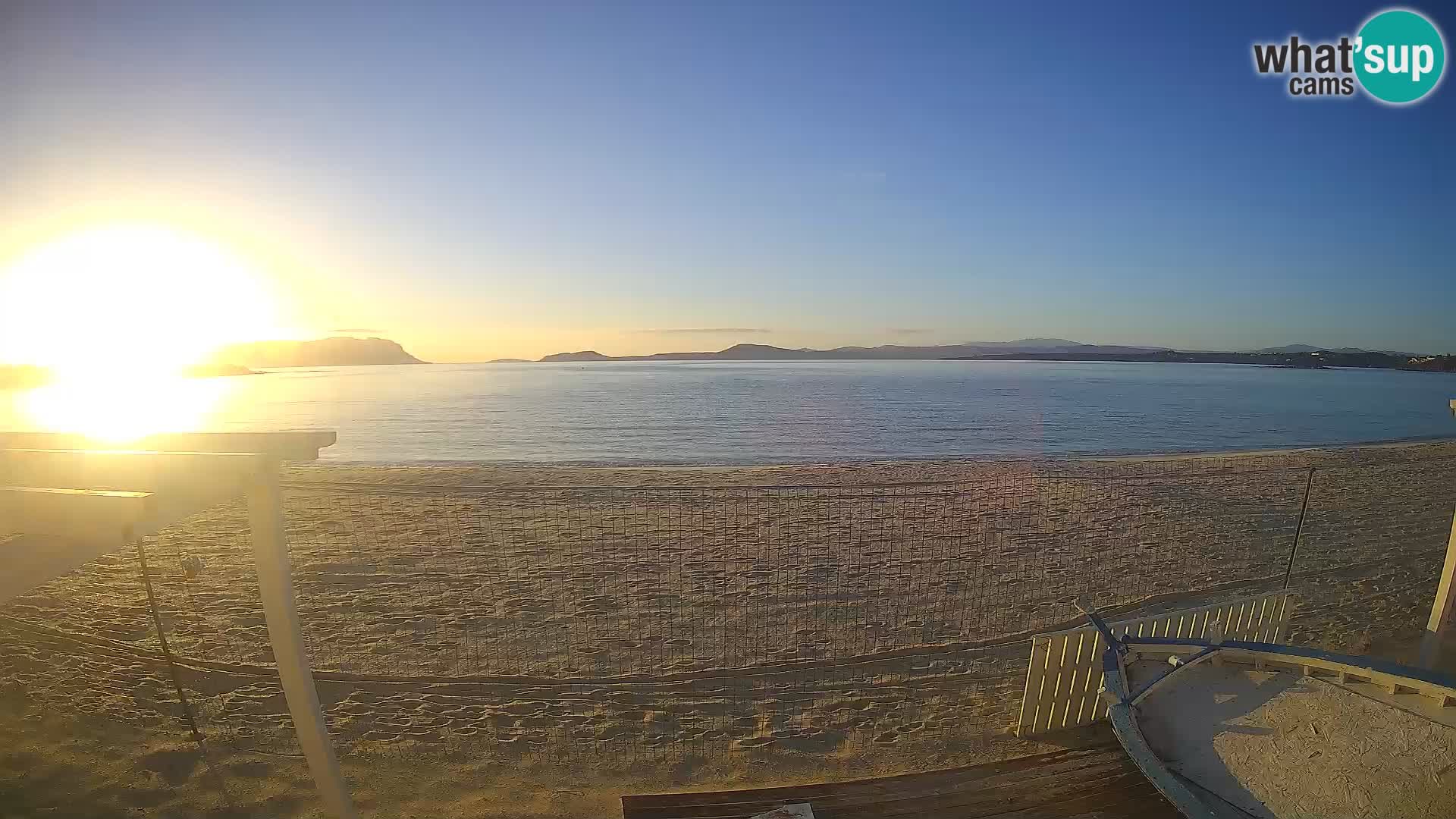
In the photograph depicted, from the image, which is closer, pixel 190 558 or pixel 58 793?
pixel 58 793

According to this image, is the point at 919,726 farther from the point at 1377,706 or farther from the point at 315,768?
the point at 315,768

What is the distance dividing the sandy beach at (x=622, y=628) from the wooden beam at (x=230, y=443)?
9.06 ft

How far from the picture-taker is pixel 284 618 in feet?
9.66

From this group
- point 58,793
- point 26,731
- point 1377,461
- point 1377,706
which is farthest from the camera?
point 1377,461

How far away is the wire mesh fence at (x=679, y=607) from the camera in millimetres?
5945

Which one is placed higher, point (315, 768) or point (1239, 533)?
point (315, 768)

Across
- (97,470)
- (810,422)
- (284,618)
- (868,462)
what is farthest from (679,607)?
(810,422)

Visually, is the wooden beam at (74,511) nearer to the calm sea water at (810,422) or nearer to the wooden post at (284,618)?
the wooden post at (284,618)

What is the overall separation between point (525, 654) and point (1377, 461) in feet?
82.4

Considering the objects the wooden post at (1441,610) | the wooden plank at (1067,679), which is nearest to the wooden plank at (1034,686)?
the wooden plank at (1067,679)

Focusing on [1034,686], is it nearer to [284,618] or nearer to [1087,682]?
[1087,682]

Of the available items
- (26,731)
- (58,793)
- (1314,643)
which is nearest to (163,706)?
(26,731)

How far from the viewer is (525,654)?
292 inches

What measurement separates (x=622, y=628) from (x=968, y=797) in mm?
4981
